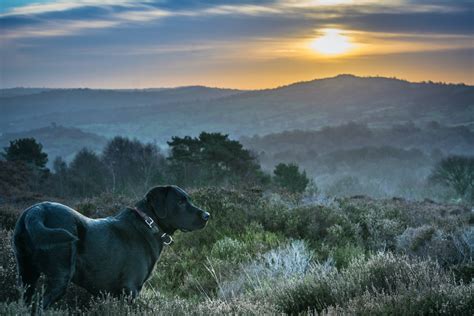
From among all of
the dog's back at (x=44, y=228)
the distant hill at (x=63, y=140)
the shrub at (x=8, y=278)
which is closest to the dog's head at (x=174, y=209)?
the dog's back at (x=44, y=228)

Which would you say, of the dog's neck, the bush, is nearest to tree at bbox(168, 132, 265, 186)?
the bush

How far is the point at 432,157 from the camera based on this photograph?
12769 centimetres

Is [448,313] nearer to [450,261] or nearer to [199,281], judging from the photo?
[199,281]

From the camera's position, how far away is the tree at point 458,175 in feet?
132

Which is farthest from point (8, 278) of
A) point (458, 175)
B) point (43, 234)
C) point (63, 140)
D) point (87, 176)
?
point (63, 140)

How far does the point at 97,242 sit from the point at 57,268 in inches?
18.2

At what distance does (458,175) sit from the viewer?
138 feet

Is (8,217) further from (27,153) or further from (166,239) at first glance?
(27,153)

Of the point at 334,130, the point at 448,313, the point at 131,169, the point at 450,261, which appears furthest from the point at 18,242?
the point at 334,130

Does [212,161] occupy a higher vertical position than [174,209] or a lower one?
lower

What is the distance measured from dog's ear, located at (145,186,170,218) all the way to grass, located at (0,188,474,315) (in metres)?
0.81

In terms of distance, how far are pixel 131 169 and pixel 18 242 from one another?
123 ft

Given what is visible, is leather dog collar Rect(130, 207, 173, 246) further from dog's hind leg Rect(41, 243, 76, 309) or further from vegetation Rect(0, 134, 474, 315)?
dog's hind leg Rect(41, 243, 76, 309)

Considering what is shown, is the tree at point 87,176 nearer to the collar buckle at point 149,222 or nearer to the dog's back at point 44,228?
the collar buckle at point 149,222
